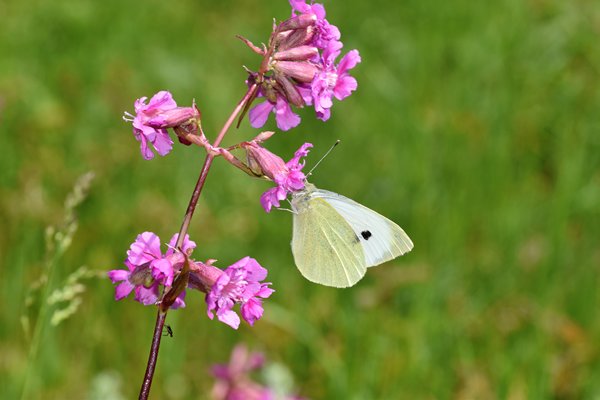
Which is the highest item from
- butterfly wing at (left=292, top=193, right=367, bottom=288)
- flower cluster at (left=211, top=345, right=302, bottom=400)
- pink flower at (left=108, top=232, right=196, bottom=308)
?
pink flower at (left=108, top=232, right=196, bottom=308)

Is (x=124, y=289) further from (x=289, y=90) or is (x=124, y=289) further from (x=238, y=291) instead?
(x=289, y=90)

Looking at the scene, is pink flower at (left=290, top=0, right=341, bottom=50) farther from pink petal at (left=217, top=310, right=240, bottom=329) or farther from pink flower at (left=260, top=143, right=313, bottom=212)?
pink petal at (left=217, top=310, right=240, bottom=329)

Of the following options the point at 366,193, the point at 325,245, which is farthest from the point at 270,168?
the point at 366,193

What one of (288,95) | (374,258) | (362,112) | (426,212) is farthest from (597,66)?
(288,95)

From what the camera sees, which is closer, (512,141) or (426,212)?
(426,212)

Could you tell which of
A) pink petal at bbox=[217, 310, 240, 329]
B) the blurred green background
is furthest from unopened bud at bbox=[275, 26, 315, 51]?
the blurred green background

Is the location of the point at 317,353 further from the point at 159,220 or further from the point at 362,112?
the point at 362,112
